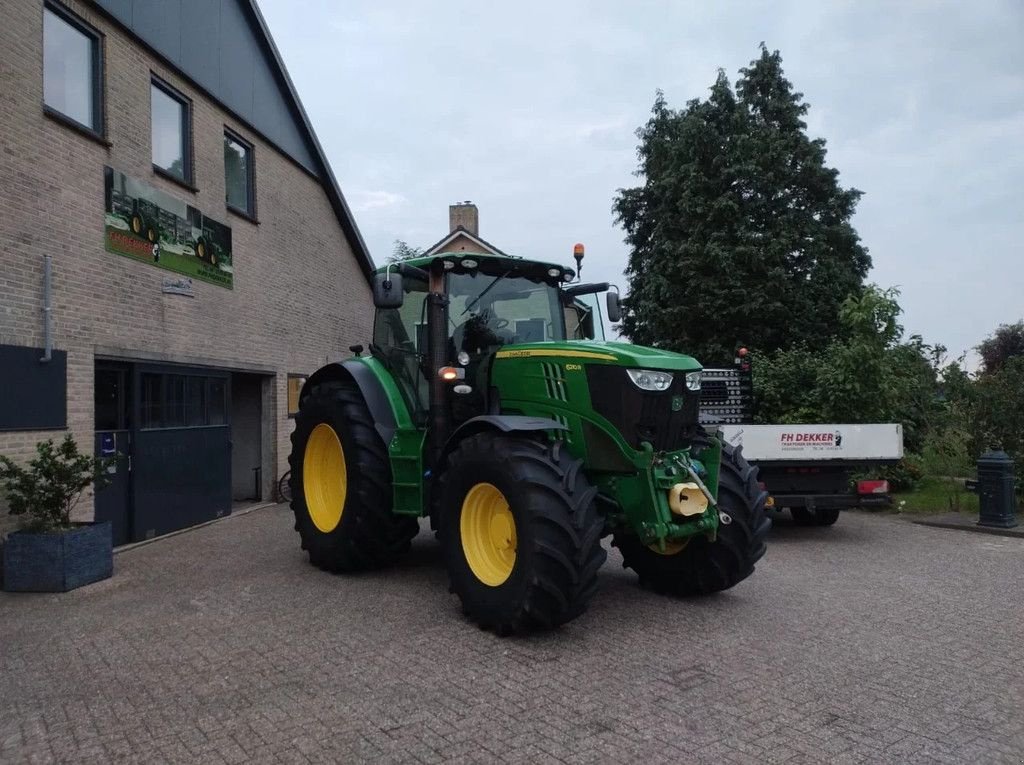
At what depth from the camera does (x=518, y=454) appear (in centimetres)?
487

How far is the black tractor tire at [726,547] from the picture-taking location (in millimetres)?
5547

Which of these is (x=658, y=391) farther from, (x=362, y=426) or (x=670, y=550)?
(x=362, y=426)

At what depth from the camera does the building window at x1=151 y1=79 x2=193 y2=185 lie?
361 inches

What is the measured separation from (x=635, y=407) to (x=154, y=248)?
245 inches

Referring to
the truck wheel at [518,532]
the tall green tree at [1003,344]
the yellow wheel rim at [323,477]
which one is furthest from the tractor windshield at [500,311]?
the tall green tree at [1003,344]

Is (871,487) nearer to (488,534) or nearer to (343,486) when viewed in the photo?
(488,534)

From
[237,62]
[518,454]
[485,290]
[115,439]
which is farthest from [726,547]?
[237,62]

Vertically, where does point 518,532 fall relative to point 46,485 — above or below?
below

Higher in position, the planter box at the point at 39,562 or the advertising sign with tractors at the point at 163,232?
the advertising sign with tractors at the point at 163,232

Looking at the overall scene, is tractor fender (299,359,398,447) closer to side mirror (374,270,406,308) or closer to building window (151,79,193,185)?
side mirror (374,270,406,308)

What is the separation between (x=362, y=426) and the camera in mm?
6617

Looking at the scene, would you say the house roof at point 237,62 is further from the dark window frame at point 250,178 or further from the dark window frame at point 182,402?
the dark window frame at point 182,402

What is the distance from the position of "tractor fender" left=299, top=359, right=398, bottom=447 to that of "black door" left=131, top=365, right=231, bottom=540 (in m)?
2.61

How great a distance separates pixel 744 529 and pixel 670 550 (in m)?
0.59
